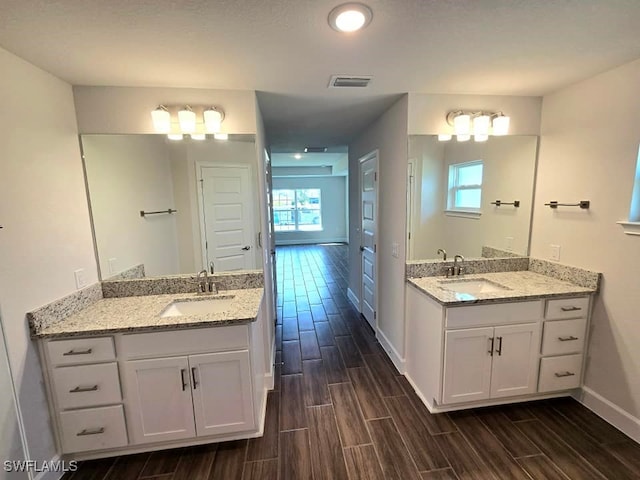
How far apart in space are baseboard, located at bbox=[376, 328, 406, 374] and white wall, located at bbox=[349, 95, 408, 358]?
0.12ft

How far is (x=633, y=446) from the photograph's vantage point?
183 centimetres

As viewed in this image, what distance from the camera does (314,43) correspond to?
1503 mm

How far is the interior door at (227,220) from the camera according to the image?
7.79ft

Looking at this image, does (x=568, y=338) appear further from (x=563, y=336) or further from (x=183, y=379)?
(x=183, y=379)

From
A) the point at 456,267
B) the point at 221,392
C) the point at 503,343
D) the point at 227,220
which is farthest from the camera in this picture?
the point at 456,267

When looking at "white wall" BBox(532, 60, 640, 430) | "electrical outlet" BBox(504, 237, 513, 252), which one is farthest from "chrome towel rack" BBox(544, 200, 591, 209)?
"electrical outlet" BBox(504, 237, 513, 252)

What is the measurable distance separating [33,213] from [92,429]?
1.33 metres

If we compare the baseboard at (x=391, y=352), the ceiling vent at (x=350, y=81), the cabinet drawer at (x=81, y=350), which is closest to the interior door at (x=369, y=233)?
the baseboard at (x=391, y=352)

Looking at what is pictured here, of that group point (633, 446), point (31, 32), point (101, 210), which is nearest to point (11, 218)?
point (101, 210)

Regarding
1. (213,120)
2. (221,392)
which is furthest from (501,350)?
(213,120)

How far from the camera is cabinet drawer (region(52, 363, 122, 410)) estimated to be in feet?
5.58

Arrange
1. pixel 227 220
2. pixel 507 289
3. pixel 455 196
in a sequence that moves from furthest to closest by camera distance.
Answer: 1. pixel 455 196
2. pixel 227 220
3. pixel 507 289
